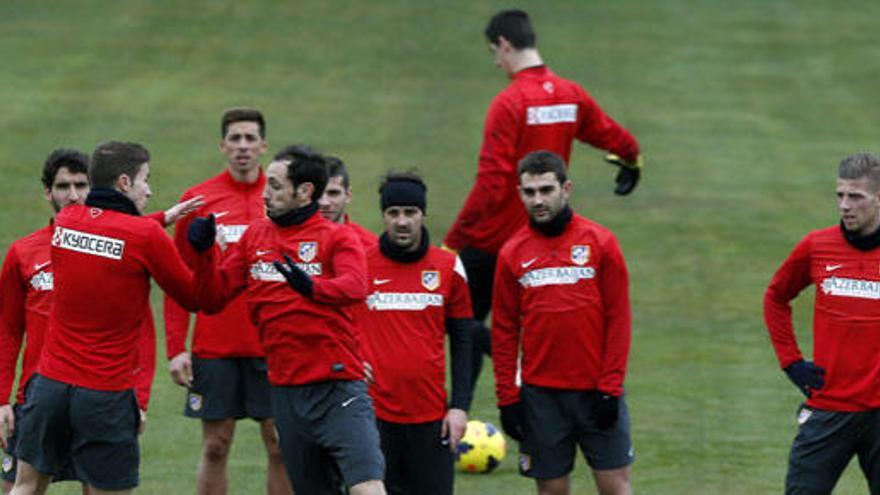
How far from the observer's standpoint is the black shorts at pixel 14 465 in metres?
10.8

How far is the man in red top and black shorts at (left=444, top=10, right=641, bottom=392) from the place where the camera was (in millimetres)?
13594

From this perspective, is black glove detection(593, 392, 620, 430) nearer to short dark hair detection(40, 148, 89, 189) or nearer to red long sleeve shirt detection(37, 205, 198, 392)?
red long sleeve shirt detection(37, 205, 198, 392)

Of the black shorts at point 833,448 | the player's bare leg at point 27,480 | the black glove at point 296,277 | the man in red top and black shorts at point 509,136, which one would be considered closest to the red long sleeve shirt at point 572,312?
the black shorts at point 833,448

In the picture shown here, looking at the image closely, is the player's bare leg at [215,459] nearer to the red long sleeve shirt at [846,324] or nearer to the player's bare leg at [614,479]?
the player's bare leg at [614,479]

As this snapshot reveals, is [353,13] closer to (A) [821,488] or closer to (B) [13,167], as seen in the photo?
(B) [13,167]

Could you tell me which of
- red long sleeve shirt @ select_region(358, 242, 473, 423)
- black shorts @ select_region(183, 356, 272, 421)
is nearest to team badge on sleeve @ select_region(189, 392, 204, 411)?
black shorts @ select_region(183, 356, 272, 421)

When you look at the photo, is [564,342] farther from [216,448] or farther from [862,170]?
[216,448]

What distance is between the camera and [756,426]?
15.1m

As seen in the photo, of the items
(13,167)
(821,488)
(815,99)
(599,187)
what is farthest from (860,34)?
(821,488)

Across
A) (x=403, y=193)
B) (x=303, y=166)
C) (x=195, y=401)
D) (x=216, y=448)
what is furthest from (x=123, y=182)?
(x=216, y=448)

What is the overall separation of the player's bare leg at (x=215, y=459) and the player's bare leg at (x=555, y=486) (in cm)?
223

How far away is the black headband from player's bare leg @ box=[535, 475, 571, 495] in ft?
5.88

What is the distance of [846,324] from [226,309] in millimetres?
3914

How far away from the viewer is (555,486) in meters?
11.2
